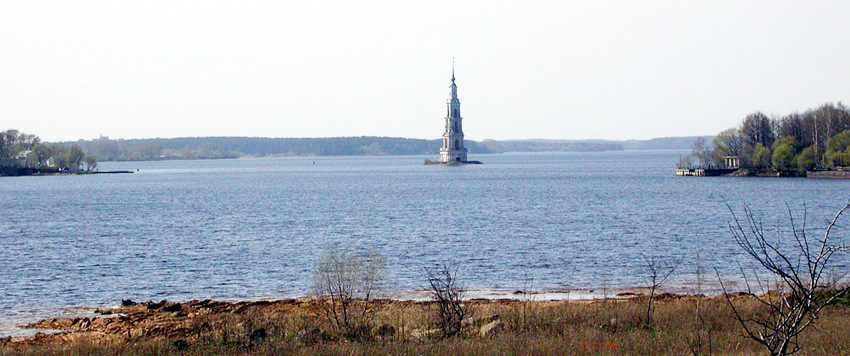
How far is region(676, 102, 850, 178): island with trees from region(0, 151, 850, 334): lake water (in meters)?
26.9

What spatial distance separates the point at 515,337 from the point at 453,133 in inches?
6874

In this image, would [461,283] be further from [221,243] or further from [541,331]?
[221,243]

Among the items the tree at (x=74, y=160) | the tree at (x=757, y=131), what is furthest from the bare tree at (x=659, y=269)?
the tree at (x=74, y=160)

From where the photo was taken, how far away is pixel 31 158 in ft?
541

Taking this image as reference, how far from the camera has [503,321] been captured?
17.0 meters

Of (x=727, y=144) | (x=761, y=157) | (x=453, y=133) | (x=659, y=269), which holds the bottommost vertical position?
(x=659, y=269)

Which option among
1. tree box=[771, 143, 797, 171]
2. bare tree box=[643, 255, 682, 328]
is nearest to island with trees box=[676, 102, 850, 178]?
tree box=[771, 143, 797, 171]

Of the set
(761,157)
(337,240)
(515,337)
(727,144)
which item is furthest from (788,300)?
(727,144)

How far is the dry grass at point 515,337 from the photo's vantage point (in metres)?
13.8

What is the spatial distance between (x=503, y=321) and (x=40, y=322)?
12.1m

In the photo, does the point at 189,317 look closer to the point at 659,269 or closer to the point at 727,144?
the point at 659,269

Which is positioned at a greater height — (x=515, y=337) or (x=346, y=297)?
(x=346, y=297)

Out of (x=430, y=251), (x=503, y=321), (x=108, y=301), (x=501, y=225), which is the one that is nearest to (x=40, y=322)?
(x=108, y=301)

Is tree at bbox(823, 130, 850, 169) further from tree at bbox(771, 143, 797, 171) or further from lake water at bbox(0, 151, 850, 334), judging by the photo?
lake water at bbox(0, 151, 850, 334)
